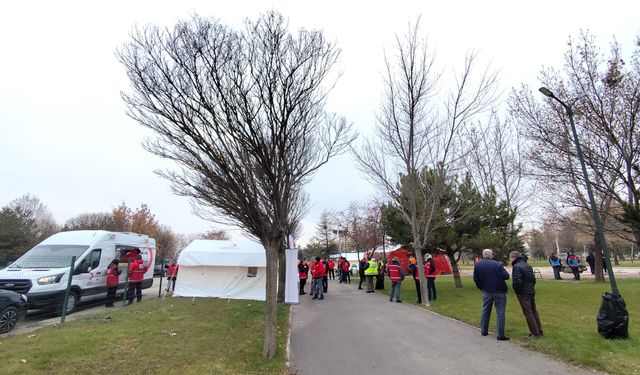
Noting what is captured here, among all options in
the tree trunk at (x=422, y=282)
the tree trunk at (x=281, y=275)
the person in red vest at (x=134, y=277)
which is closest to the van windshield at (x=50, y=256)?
the person in red vest at (x=134, y=277)

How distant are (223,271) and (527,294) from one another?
39.9ft

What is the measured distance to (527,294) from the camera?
26.5ft

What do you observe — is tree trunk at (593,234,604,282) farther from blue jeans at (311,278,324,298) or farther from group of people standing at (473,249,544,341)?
group of people standing at (473,249,544,341)

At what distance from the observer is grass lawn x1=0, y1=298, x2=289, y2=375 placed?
605cm

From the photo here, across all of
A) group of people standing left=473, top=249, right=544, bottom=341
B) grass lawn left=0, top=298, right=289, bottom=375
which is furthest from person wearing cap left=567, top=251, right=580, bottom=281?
grass lawn left=0, top=298, right=289, bottom=375

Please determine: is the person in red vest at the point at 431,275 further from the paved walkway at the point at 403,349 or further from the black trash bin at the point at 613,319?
the black trash bin at the point at 613,319

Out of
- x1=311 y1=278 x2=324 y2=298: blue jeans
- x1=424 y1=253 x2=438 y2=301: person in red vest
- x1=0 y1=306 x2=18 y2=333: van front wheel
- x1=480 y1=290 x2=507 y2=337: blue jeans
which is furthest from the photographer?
x1=311 y1=278 x2=324 y2=298: blue jeans

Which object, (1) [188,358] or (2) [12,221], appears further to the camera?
(2) [12,221]

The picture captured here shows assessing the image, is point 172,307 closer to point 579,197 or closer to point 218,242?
point 218,242

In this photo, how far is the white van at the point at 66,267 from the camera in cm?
1171

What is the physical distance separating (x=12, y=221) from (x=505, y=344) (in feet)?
162

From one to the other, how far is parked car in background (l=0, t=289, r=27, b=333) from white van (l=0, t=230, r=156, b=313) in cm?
212

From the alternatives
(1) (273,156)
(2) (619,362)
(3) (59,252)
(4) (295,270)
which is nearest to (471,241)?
(4) (295,270)

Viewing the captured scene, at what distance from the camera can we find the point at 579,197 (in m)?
17.8
